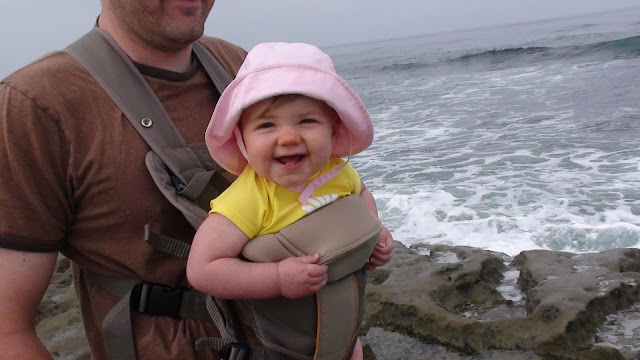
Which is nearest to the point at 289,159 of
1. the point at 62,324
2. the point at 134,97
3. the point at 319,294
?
the point at 319,294

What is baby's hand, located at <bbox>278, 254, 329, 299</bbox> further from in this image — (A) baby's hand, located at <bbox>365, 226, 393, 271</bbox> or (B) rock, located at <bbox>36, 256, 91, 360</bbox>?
(B) rock, located at <bbox>36, 256, 91, 360</bbox>

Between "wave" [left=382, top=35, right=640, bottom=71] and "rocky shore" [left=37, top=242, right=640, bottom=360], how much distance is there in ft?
58.2

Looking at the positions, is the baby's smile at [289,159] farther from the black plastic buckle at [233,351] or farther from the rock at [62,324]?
the rock at [62,324]

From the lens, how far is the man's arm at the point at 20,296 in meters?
1.56

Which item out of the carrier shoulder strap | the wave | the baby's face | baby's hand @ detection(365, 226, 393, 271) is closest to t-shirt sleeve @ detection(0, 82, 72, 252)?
the carrier shoulder strap

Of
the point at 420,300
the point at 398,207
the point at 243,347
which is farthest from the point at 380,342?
the point at 398,207

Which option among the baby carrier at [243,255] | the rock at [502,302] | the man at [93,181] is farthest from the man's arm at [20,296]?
the rock at [502,302]

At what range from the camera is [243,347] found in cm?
181

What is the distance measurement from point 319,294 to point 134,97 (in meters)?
0.88

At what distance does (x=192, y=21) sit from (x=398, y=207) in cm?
584

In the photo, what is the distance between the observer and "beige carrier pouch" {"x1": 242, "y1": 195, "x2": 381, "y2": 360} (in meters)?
1.69

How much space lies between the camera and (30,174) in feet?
5.10

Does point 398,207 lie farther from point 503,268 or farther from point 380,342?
point 380,342

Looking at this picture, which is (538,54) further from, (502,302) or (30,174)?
(30,174)
